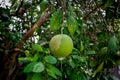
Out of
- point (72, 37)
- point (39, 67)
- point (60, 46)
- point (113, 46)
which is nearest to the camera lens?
point (60, 46)

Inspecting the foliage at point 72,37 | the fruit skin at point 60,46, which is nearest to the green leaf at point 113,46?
the foliage at point 72,37

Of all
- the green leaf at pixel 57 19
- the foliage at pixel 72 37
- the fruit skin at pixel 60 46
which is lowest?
the foliage at pixel 72 37

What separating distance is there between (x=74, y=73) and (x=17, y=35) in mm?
806

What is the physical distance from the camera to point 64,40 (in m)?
1.03

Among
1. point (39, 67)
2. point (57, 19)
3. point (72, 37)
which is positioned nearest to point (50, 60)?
point (39, 67)

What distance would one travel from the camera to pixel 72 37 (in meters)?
2.11

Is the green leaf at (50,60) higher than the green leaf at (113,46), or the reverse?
the green leaf at (113,46)

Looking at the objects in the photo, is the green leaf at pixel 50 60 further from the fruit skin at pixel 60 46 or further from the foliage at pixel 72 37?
the fruit skin at pixel 60 46

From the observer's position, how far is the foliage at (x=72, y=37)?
137cm

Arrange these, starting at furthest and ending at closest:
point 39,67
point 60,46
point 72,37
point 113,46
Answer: point 72,37
point 39,67
point 113,46
point 60,46

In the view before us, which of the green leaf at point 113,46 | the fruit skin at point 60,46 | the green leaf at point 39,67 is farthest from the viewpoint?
the green leaf at point 39,67

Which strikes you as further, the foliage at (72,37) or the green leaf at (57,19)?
the foliage at (72,37)

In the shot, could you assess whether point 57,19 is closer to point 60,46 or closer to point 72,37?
point 60,46

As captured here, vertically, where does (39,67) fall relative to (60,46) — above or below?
below
